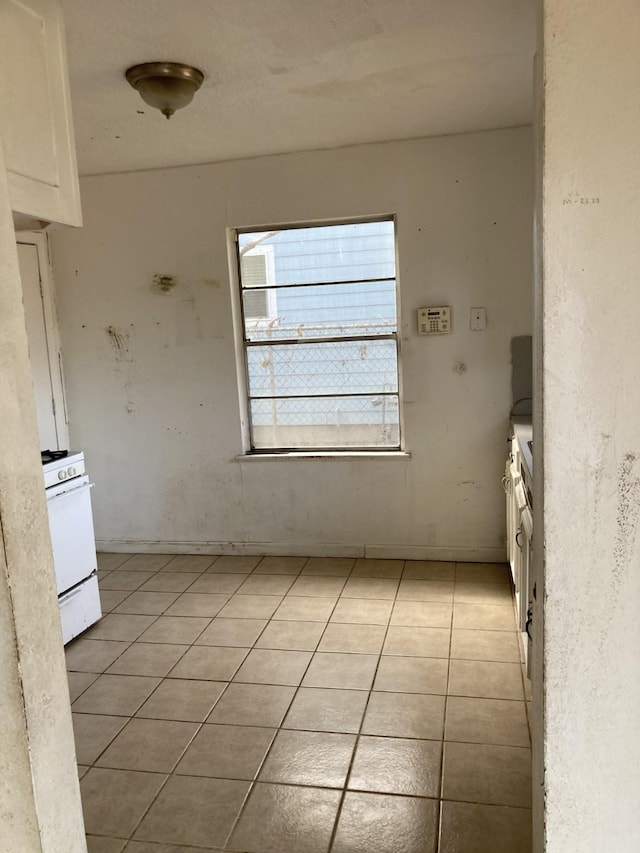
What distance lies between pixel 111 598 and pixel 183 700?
1.31m

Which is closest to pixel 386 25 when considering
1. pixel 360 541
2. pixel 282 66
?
pixel 282 66

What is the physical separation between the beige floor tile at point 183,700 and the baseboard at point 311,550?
1534mm

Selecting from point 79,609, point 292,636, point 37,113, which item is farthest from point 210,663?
point 37,113

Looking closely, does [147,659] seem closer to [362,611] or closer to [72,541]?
[72,541]

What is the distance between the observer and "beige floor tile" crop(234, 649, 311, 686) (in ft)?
9.48

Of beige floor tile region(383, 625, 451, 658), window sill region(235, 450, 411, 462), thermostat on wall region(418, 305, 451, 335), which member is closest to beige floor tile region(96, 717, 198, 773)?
beige floor tile region(383, 625, 451, 658)

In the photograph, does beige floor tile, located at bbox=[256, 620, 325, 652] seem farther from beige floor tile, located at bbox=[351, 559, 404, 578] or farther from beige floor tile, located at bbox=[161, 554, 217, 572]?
beige floor tile, located at bbox=[161, 554, 217, 572]

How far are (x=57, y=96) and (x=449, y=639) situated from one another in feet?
8.93

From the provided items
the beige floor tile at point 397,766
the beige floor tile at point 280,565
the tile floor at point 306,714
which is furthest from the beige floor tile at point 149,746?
the beige floor tile at point 280,565

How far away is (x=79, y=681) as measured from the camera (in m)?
2.96

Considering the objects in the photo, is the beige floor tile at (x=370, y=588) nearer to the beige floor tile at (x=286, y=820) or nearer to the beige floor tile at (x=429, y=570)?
the beige floor tile at (x=429, y=570)

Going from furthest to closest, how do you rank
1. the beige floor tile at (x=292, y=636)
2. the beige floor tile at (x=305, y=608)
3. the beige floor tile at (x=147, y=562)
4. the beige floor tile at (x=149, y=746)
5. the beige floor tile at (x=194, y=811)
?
the beige floor tile at (x=147, y=562) → the beige floor tile at (x=305, y=608) → the beige floor tile at (x=292, y=636) → the beige floor tile at (x=149, y=746) → the beige floor tile at (x=194, y=811)

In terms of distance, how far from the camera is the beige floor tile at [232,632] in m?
3.26

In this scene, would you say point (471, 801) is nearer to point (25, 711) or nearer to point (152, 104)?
point (25, 711)
